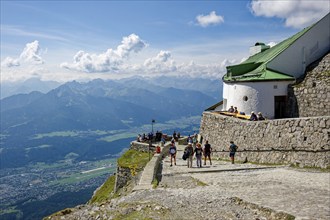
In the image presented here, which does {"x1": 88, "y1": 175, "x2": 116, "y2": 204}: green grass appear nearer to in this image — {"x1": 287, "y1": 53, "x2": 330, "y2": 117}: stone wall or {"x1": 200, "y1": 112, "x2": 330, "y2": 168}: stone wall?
{"x1": 200, "y1": 112, "x2": 330, "y2": 168}: stone wall

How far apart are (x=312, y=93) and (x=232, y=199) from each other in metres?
17.0

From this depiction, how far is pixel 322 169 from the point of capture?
20438 mm

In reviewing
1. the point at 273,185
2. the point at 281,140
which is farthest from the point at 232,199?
the point at 281,140

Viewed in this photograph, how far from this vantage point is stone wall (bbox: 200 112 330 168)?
68.3ft

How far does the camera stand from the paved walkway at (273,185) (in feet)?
45.8

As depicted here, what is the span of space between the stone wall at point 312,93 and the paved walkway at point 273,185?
28.5ft

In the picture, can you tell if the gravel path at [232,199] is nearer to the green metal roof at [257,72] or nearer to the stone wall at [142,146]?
the green metal roof at [257,72]

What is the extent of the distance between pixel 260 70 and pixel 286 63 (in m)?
2.69

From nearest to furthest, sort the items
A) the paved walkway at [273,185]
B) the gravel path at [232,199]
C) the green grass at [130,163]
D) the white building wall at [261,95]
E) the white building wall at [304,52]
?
the gravel path at [232,199], the paved walkway at [273,185], the white building wall at [261,95], the white building wall at [304,52], the green grass at [130,163]

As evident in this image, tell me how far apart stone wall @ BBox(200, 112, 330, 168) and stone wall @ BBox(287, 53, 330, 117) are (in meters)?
5.81

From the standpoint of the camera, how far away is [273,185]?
1794cm

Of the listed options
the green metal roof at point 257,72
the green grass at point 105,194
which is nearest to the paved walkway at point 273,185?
the green metal roof at point 257,72

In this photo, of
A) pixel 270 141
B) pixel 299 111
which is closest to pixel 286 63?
pixel 299 111

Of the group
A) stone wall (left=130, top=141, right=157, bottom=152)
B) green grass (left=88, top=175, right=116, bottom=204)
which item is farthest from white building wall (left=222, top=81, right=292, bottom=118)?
green grass (left=88, top=175, right=116, bottom=204)
